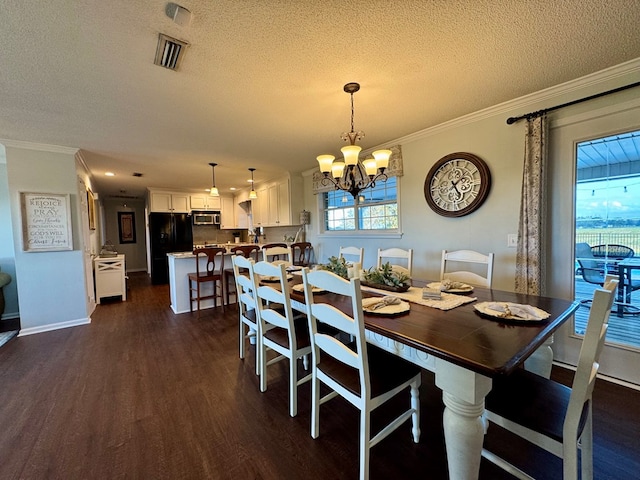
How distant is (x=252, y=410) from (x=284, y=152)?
323 cm

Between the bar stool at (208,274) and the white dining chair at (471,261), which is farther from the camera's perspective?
the bar stool at (208,274)

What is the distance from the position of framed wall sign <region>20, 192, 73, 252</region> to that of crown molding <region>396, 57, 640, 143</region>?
4695 millimetres

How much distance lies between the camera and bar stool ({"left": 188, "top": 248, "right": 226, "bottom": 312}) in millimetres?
3998

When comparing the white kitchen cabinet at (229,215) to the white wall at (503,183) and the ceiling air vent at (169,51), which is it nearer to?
the white wall at (503,183)

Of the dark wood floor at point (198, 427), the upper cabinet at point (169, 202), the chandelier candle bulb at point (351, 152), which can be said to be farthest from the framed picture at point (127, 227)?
the chandelier candle bulb at point (351, 152)

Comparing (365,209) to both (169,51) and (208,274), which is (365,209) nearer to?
(208,274)

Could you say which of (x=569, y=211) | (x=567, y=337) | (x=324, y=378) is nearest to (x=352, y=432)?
(x=324, y=378)

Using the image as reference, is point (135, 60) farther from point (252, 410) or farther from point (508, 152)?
point (508, 152)

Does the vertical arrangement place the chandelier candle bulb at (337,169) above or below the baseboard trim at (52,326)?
above

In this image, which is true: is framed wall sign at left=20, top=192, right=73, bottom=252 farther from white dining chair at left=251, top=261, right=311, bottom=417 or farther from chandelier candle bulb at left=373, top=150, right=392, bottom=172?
chandelier candle bulb at left=373, top=150, right=392, bottom=172

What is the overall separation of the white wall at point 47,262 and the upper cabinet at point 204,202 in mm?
3478

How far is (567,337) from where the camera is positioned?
2.34 m

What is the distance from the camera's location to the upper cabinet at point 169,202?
647cm

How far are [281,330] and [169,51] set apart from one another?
6.78 feet
